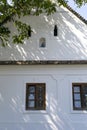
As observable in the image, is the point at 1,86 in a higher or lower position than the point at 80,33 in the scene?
lower

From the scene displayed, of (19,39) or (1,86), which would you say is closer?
(19,39)

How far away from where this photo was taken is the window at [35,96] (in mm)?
12305

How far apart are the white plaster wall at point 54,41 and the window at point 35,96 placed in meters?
1.35

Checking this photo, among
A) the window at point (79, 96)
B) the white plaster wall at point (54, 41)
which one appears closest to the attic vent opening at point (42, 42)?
the white plaster wall at point (54, 41)

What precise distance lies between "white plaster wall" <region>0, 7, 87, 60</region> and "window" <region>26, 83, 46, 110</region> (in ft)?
4.42

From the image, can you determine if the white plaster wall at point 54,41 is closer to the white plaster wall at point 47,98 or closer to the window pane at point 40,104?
the white plaster wall at point 47,98

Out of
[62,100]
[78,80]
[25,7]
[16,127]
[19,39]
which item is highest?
[25,7]

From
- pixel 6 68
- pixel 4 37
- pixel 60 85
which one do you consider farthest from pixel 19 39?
pixel 60 85

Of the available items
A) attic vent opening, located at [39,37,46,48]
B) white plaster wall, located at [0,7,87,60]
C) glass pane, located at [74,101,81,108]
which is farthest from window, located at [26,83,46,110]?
attic vent opening, located at [39,37,46,48]

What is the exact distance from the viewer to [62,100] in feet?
40.0

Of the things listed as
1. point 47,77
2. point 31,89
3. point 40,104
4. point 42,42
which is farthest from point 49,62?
point 40,104

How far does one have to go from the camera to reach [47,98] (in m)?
12.2

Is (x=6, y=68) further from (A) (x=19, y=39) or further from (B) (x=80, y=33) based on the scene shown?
(B) (x=80, y=33)

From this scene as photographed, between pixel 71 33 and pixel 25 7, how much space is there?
9.65 feet
